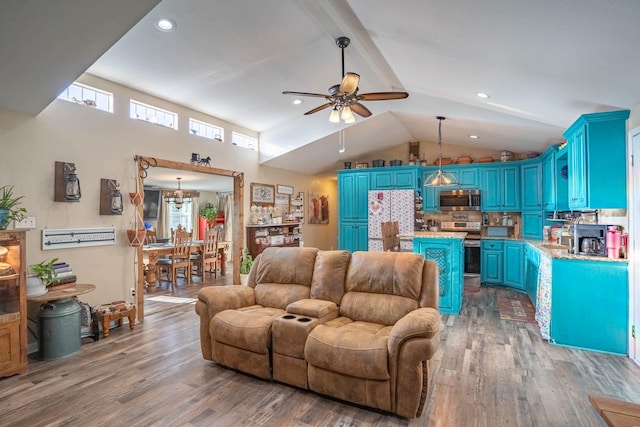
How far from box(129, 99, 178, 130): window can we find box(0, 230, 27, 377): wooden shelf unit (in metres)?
2.06

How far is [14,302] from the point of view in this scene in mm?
2865

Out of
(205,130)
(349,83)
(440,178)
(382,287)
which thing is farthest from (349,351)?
(205,130)

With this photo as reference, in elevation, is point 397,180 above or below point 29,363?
above

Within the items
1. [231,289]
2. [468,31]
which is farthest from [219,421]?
[468,31]

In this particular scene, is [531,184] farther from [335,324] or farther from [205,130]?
[205,130]

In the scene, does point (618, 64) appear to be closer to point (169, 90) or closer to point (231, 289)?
point (231, 289)

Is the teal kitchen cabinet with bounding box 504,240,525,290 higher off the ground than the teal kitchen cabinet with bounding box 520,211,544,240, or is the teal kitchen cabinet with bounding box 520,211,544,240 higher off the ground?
the teal kitchen cabinet with bounding box 520,211,544,240

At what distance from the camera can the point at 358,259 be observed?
3045mm

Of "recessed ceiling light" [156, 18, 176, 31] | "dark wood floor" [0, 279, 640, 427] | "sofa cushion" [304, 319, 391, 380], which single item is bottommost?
"dark wood floor" [0, 279, 640, 427]

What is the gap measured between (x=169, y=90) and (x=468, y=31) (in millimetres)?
3661

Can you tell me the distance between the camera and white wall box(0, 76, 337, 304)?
3273mm

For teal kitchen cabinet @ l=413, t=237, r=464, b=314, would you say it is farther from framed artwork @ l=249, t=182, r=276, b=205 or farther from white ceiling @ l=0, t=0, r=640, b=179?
framed artwork @ l=249, t=182, r=276, b=205

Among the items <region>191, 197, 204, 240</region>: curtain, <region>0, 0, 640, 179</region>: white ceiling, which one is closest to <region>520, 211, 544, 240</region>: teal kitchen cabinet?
<region>0, 0, 640, 179</region>: white ceiling

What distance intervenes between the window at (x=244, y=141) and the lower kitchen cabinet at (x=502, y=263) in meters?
4.82
